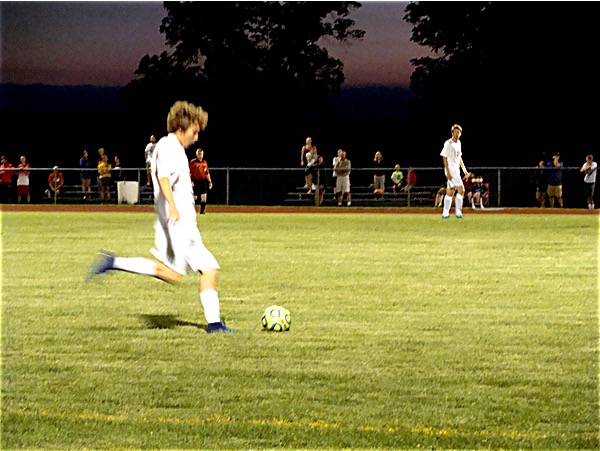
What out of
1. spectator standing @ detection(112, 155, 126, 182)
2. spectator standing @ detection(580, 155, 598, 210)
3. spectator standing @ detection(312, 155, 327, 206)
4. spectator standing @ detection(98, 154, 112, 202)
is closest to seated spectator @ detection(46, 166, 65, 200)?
spectator standing @ detection(98, 154, 112, 202)

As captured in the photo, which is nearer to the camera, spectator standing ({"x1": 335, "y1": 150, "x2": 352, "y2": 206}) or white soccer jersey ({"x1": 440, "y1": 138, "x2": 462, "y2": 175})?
white soccer jersey ({"x1": 440, "y1": 138, "x2": 462, "y2": 175})

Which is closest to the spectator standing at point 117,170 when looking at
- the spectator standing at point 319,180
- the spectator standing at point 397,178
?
the spectator standing at point 319,180

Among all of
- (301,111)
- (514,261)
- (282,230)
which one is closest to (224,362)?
(514,261)

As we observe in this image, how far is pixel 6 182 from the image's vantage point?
40938mm

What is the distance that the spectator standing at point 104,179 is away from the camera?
3972 cm

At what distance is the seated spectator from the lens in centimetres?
4003

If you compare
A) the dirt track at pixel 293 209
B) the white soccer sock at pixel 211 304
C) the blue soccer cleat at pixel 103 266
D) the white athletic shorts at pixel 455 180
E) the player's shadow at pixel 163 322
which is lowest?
the dirt track at pixel 293 209

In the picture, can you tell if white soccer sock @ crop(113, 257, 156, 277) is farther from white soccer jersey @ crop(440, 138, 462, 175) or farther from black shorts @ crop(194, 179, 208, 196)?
black shorts @ crop(194, 179, 208, 196)

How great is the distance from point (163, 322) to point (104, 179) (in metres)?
30.7

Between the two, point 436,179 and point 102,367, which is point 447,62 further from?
point 102,367

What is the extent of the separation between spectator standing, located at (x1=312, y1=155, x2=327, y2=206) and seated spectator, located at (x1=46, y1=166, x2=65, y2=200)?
369 inches

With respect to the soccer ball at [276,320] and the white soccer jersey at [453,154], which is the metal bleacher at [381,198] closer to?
the white soccer jersey at [453,154]

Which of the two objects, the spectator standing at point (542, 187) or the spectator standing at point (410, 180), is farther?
the spectator standing at point (410, 180)

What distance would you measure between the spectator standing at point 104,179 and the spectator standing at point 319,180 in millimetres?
7490
